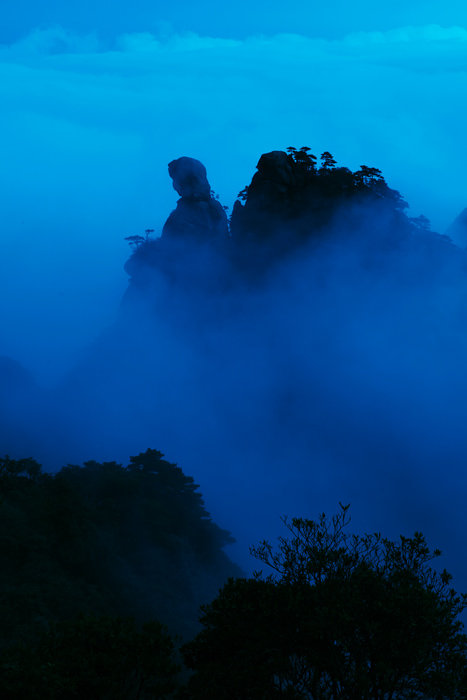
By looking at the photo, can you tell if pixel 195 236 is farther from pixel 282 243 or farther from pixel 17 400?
pixel 17 400

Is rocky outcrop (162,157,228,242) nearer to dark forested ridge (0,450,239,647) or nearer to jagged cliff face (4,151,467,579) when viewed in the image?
jagged cliff face (4,151,467,579)

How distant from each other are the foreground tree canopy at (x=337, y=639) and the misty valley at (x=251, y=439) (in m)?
0.09

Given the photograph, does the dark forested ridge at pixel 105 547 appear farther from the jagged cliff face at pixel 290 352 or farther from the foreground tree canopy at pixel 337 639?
the jagged cliff face at pixel 290 352

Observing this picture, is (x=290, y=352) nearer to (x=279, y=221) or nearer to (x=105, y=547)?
(x=279, y=221)

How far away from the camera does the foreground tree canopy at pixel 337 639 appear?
17484 mm

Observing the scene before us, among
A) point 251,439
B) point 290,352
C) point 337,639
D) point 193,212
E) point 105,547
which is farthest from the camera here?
point 193,212

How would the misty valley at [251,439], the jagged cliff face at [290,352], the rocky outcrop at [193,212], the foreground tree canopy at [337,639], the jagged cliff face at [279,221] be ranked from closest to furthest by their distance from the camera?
the foreground tree canopy at [337,639], the misty valley at [251,439], the jagged cliff face at [290,352], the jagged cliff face at [279,221], the rocky outcrop at [193,212]

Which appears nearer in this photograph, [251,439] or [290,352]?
[251,439]

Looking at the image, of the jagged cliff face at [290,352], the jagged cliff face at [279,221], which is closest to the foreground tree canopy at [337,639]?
the jagged cliff face at [290,352]

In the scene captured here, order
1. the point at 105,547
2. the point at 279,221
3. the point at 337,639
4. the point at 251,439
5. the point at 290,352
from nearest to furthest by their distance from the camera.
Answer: the point at 337,639 → the point at 105,547 → the point at 251,439 → the point at 290,352 → the point at 279,221

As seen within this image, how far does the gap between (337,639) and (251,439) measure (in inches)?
2982

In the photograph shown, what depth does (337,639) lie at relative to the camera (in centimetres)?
1750

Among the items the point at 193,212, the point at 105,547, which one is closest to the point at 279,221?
the point at 193,212

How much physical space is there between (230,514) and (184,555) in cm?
2785
